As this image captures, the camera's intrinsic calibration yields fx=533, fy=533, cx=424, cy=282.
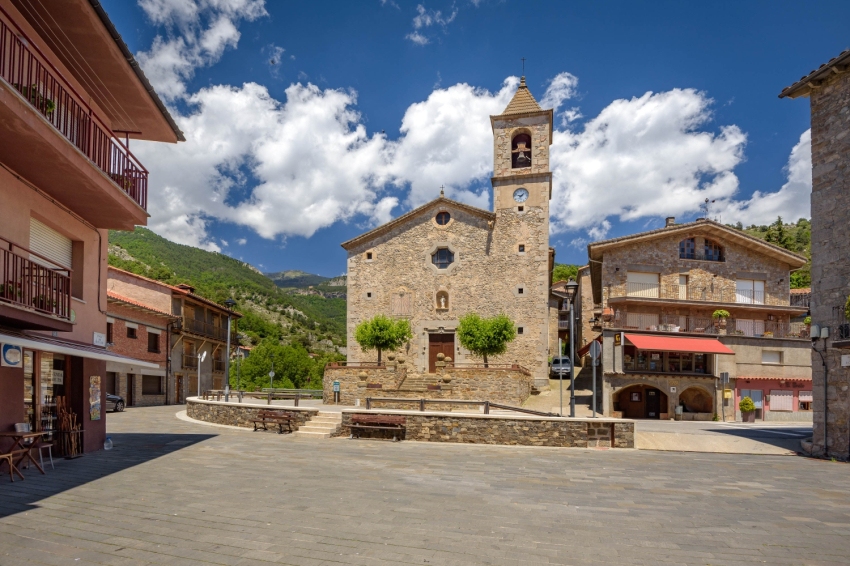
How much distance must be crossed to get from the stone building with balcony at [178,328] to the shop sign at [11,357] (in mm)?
22618

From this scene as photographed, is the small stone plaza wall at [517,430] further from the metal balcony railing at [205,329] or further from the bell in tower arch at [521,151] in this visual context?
the metal balcony railing at [205,329]

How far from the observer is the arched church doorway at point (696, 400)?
89.1 ft

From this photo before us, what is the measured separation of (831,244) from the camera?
14.5m

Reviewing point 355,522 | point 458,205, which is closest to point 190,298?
point 458,205

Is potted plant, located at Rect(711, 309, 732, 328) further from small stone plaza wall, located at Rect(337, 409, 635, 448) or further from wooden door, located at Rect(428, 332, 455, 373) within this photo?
small stone plaza wall, located at Rect(337, 409, 635, 448)

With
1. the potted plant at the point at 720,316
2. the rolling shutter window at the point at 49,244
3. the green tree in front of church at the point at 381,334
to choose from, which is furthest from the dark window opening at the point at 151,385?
the potted plant at the point at 720,316

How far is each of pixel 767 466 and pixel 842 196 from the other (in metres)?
7.59

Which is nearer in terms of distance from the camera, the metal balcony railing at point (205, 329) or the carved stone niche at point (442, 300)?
the carved stone niche at point (442, 300)

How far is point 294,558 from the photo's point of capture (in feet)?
17.9

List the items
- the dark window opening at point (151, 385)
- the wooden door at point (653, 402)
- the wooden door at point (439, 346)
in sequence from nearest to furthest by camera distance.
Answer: the wooden door at point (653, 402) < the dark window opening at point (151, 385) < the wooden door at point (439, 346)

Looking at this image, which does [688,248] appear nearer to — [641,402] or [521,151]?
[641,402]

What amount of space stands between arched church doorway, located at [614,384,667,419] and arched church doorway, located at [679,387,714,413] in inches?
47.6

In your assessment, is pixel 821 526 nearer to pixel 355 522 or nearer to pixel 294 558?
pixel 355 522

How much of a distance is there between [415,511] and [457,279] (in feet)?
93.7
